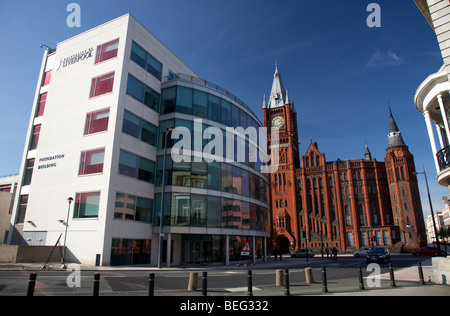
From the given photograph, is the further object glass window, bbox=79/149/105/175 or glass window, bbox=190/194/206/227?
glass window, bbox=190/194/206/227

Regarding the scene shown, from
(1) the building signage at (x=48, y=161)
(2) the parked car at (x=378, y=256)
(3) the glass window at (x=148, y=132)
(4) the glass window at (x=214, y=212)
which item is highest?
(3) the glass window at (x=148, y=132)

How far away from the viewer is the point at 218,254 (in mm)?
27094

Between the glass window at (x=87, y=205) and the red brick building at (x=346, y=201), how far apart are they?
Result: 5053 cm

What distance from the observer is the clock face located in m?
85.9

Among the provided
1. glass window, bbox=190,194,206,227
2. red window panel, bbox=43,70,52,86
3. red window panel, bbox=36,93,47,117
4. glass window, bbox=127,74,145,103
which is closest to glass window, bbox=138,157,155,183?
glass window, bbox=190,194,206,227

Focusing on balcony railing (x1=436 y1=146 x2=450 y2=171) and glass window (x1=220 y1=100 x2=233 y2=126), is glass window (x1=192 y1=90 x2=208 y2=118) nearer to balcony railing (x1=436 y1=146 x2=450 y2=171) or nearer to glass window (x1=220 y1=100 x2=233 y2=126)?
glass window (x1=220 y1=100 x2=233 y2=126)

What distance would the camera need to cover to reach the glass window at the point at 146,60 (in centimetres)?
2667

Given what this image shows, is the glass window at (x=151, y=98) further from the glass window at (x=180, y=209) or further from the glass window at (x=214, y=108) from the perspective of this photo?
the glass window at (x=180, y=209)

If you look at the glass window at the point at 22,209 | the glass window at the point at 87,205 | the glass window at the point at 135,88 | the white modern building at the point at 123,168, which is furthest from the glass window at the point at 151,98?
the glass window at the point at 22,209

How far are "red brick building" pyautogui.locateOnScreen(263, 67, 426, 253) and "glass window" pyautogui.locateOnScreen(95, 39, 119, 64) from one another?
53.3 metres

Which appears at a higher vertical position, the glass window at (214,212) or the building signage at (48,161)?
the building signage at (48,161)

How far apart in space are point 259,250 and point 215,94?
18882mm

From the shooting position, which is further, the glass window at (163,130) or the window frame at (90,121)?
the glass window at (163,130)
